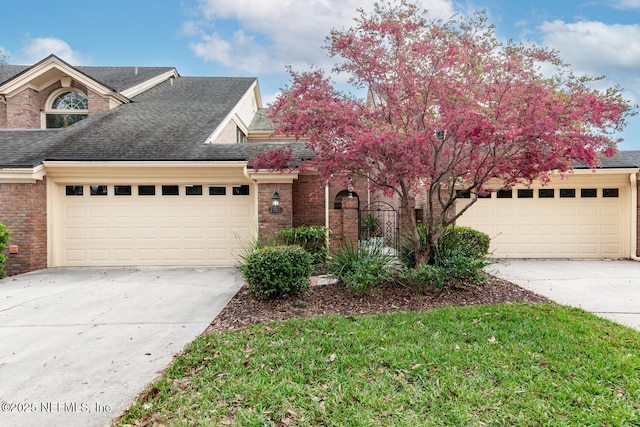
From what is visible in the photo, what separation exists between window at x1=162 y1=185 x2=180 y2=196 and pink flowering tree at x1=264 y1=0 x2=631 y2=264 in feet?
16.6

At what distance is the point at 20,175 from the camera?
862 centimetres

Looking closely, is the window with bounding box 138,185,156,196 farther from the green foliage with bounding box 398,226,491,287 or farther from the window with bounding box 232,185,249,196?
the green foliage with bounding box 398,226,491,287

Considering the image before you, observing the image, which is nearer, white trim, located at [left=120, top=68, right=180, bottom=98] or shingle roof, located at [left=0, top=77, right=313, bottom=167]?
shingle roof, located at [left=0, top=77, right=313, bottom=167]

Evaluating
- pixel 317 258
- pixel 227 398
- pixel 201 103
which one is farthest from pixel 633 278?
pixel 201 103

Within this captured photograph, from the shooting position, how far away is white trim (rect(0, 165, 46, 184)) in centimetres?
857

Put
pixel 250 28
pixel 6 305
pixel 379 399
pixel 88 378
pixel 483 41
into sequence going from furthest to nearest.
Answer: pixel 250 28, pixel 6 305, pixel 483 41, pixel 88 378, pixel 379 399

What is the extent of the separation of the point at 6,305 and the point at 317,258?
5.98 metres

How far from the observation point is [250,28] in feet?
50.8

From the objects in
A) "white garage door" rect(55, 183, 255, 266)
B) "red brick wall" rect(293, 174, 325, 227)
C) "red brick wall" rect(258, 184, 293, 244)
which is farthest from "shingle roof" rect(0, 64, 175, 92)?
"red brick wall" rect(293, 174, 325, 227)

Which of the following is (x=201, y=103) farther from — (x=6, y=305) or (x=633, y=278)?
(x=633, y=278)

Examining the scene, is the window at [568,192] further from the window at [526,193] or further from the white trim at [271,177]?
the white trim at [271,177]

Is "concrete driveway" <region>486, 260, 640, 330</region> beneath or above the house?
beneath

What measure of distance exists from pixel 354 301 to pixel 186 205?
20.1ft

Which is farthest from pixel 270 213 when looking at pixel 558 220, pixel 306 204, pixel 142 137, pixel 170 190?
pixel 558 220
